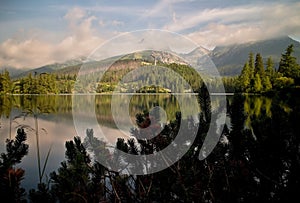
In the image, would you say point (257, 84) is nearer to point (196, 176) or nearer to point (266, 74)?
point (266, 74)

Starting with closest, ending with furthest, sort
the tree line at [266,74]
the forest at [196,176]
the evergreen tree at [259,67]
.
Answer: the forest at [196,176] → the tree line at [266,74] → the evergreen tree at [259,67]

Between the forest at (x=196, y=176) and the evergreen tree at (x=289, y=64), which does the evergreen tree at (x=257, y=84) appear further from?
the forest at (x=196, y=176)

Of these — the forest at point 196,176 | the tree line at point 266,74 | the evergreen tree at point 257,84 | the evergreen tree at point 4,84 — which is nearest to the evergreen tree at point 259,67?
the tree line at point 266,74

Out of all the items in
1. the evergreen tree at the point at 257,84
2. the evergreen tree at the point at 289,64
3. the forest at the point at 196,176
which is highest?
the evergreen tree at the point at 289,64

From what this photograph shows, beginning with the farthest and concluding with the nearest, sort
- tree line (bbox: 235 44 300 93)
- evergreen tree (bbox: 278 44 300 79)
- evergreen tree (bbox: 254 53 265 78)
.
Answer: evergreen tree (bbox: 254 53 265 78) < tree line (bbox: 235 44 300 93) < evergreen tree (bbox: 278 44 300 79)

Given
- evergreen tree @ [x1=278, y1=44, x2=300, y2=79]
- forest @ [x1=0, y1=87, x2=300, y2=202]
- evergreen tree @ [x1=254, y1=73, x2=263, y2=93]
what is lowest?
forest @ [x1=0, y1=87, x2=300, y2=202]

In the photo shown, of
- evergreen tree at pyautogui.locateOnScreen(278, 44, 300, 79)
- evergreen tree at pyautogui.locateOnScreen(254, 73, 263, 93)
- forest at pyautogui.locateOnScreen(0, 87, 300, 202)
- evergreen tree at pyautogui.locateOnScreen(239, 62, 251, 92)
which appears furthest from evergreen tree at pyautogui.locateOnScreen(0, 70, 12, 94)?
forest at pyautogui.locateOnScreen(0, 87, 300, 202)

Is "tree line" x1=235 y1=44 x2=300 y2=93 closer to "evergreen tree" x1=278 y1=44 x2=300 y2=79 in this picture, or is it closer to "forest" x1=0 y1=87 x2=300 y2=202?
"evergreen tree" x1=278 y1=44 x2=300 y2=79

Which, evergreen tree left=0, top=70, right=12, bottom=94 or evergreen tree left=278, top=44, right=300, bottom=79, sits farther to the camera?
evergreen tree left=0, top=70, right=12, bottom=94

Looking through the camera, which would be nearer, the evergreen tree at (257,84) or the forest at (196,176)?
the forest at (196,176)

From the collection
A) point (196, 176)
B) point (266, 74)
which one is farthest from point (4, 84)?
point (196, 176)

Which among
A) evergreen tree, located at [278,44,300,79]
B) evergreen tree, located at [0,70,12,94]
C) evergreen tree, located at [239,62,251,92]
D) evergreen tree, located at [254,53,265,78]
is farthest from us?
evergreen tree, located at [0,70,12,94]

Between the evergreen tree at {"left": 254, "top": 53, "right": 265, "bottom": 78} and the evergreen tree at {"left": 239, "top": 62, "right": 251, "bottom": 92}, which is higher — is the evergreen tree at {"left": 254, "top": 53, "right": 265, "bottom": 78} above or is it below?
above

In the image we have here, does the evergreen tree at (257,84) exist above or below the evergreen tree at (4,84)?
below
